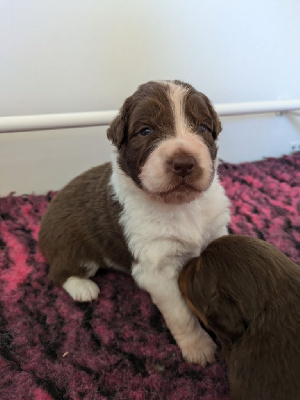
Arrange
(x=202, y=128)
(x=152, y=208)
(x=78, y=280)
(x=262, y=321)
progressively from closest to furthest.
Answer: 1. (x=262, y=321)
2. (x=202, y=128)
3. (x=152, y=208)
4. (x=78, y=280)

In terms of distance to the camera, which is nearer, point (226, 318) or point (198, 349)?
point (226, 318)

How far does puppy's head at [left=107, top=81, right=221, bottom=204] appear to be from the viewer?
5.74 feet

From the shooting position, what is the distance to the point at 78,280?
8.48 ft

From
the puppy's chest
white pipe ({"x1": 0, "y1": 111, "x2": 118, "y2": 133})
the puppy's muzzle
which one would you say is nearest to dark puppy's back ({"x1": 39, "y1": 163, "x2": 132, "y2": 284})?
the puppy's chest

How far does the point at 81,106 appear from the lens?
12.0 ft

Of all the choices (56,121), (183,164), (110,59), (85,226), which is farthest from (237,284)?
(110,59)

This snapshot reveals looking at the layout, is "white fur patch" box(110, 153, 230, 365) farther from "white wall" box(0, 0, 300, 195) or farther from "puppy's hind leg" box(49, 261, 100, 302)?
"white wall" box(0, 0, 300, 195)

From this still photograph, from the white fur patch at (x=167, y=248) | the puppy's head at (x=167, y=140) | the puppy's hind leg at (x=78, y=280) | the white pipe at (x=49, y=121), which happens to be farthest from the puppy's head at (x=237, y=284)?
the white pipe at (x=49, y=121)

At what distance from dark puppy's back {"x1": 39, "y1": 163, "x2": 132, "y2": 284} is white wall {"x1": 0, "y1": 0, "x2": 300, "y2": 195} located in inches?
49.4

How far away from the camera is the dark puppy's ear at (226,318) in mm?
1670

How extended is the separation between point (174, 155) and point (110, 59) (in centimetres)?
224

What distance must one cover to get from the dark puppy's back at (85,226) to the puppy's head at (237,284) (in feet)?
1.90

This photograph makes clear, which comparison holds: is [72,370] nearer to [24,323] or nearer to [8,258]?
[24,323]

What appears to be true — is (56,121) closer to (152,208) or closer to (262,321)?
(152,208)
